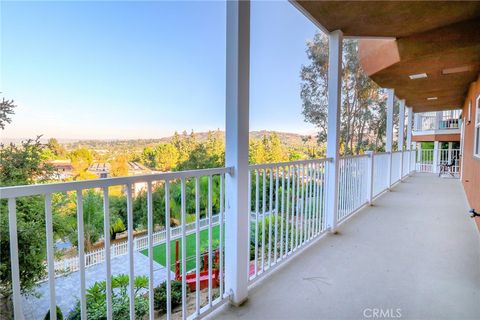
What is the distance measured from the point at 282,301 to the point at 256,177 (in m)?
0.92

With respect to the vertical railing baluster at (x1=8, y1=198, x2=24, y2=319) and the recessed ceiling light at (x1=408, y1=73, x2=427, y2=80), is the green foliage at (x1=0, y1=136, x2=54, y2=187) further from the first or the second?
the recessed ceiling light at (x1=408, y1=73, x2=427, y2=80)

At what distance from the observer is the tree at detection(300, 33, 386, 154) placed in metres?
11.0

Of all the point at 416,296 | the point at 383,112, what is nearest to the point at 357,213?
the point at 416,296

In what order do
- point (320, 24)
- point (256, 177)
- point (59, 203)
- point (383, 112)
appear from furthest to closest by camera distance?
1. point (383, 112)
2. point (320, 24)
3. point (256, 177)
4. point (59, 203)

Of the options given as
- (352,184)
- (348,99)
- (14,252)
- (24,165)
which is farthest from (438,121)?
(14,252)

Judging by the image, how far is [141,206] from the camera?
1.51 metres

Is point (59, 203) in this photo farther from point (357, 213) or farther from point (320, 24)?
point (357, 213)

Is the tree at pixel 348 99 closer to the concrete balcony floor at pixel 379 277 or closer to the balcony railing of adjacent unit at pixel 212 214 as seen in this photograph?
the balcony railing of adjacent unit at pixel 212 214

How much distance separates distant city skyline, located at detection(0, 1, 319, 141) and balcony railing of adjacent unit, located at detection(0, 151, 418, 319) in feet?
1.81

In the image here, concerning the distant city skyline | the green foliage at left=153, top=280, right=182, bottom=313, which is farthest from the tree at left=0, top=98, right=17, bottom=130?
the green foliage at left=153, top=280, right=182, bottom=313

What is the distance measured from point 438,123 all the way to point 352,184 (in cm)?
1259

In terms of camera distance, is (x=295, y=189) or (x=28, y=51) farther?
(x=295, y=189)

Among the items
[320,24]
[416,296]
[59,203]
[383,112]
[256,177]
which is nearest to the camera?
[59,203]

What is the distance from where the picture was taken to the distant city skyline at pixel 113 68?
1.74 m
